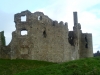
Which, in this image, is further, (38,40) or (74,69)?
(38,40)

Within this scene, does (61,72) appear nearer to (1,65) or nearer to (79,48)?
(1,65)

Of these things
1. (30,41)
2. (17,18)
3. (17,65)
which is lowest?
(17,65)

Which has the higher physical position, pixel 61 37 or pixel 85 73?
pixel 61 37

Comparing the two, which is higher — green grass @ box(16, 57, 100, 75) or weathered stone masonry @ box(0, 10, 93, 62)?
weathered stone masonry @ box(0, 10, 93, 62)

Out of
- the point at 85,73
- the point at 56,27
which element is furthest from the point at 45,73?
the point at 56,27

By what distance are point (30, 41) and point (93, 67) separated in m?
25.3

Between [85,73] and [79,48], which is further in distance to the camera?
[79,48]

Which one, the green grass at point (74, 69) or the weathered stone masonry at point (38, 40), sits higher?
the weathered stone masonry at point (38, 40)

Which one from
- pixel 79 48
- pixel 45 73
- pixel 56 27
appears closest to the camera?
pixel 45 73

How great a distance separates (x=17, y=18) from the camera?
159 feet

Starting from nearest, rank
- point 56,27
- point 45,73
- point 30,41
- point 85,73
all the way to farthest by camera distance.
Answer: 1. point 85,73
2. point 45,73
3. point 30,41
4. point 56,27

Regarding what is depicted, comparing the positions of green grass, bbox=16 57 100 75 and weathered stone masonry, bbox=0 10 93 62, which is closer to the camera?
green grass, bbox=16 57 100 75

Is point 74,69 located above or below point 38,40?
below

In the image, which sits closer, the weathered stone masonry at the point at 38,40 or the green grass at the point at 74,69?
the green grass at the point at 74,69
